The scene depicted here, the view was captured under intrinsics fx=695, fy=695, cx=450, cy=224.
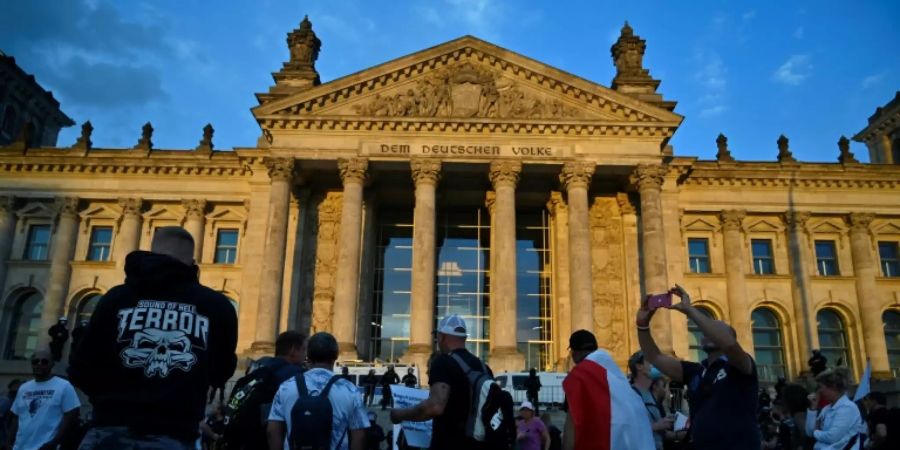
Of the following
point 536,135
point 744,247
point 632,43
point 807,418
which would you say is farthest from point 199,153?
point 807,418

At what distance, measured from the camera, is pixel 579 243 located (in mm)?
31391

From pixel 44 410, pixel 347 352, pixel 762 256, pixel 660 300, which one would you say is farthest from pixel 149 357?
pixel 762 256

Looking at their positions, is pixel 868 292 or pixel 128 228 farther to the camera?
pixel 128 228

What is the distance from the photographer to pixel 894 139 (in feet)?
159

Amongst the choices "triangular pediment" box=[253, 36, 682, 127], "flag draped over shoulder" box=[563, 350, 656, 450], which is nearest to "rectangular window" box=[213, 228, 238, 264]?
"triangular pediment" box=[253, 36, 682, 127]

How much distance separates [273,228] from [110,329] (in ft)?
91.8

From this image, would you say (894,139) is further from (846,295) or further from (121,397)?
(121,397)

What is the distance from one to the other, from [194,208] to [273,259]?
9925 mm

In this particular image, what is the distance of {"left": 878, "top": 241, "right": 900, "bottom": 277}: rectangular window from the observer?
39.5m

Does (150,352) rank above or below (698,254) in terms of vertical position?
below

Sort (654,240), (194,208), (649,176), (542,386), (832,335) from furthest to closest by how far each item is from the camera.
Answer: (832,335) < (194,208) < (649,176) < (654,240) < (542,386)

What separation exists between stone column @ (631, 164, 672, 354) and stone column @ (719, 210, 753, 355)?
611 cm

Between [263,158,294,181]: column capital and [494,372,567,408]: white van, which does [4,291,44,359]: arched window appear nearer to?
[263,158,294,181]: column capital

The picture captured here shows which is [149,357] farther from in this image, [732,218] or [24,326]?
[24,326]
